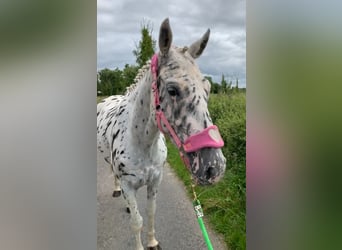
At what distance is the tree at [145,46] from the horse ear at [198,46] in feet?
0.47

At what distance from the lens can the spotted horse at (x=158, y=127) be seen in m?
0.92

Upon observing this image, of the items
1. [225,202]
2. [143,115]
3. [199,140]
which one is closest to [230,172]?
[225,202]

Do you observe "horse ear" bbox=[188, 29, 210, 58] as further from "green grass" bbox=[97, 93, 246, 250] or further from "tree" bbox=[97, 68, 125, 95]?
"tree" bbox=[97, 68, 125, 95]

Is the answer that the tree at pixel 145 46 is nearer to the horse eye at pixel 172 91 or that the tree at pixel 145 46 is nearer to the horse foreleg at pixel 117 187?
the horse eye at pixel 172 91

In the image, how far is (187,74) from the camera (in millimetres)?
952

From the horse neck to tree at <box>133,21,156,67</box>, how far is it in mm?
72

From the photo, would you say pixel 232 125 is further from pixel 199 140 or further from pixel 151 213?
pixel 151 213

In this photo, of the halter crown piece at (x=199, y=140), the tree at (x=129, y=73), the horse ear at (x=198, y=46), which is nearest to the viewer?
the halter crown piece at (x=199, y=140)

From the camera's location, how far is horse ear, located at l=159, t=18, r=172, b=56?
0.95 m

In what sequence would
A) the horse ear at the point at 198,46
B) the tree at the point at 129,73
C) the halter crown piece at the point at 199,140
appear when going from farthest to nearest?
the tree at the point at 129,73 → the horse ear at the point at 198,46 → the halter crown piece at the point at 199,140

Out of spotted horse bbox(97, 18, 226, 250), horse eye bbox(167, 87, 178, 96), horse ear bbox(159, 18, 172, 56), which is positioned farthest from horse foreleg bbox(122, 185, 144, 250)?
horse ear bbox(159, 18, 172, 56)

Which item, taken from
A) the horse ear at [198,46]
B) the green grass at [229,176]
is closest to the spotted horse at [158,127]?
the horse ear at [198,46]

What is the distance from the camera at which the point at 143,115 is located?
44.7 inches
